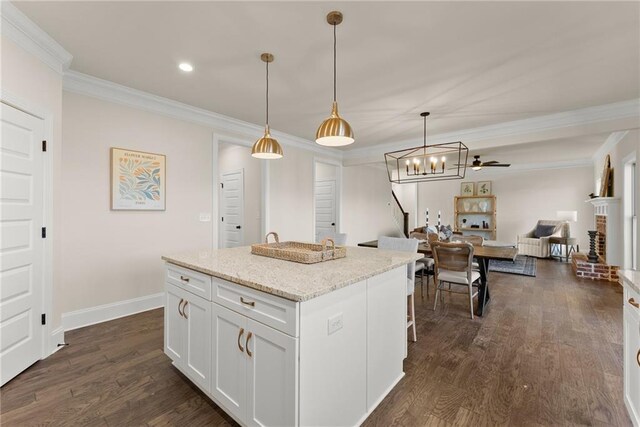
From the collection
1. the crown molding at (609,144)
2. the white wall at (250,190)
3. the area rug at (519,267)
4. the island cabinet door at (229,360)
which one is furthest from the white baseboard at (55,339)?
the crown molding at (609,144)

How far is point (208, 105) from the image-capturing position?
3662 mm

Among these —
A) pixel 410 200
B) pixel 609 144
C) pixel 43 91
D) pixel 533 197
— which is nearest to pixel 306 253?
pixel 43 91

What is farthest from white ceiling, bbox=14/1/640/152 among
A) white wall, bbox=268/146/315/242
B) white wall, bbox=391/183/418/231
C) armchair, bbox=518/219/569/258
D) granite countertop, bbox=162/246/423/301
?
white wall, bbox=391/183/418/231

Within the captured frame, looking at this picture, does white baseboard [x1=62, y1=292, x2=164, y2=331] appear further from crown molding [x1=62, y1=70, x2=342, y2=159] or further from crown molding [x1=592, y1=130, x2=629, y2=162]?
crown molding [x1=592, y1=130, x2=629, y2=162]

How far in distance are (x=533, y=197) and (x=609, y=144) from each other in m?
2.78

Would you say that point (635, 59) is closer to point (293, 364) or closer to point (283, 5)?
point (283, 5)

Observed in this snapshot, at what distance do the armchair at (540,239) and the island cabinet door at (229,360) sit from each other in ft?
26.5

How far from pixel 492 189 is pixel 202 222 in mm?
8211

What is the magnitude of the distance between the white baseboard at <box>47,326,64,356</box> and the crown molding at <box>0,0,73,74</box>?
228 cm

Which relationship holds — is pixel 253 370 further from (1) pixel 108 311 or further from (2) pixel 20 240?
(1) pixel 108 311

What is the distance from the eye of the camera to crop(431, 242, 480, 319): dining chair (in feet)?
10.5

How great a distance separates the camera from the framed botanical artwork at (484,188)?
8.49m

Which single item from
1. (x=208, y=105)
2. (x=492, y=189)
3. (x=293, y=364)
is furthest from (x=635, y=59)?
(x=492, y=189)

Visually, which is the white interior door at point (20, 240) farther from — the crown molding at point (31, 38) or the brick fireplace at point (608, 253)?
the brick fireplace at point (608, 253)
